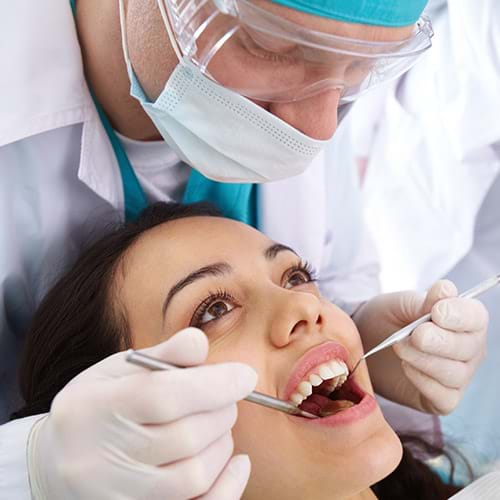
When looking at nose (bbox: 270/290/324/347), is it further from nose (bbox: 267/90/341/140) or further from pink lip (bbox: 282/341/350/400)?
nose (bbox: 267/90/341/140)

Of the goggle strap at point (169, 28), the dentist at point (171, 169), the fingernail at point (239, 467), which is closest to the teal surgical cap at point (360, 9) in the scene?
the dentist at point (171, 169)

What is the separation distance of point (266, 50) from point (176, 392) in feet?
1.94

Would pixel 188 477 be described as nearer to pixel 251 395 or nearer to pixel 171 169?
pixel 251 395

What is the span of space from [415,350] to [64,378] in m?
0.73

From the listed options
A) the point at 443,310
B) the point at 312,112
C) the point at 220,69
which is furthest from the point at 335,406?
the point at 220,69

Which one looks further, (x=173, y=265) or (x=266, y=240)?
(x=266, y=240)

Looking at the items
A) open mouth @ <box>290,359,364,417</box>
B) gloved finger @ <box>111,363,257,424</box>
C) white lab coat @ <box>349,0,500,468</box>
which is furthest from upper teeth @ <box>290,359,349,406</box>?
white lab coat @ <box>349,0,500,468</box>

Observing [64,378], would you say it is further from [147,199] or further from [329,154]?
[329,154]

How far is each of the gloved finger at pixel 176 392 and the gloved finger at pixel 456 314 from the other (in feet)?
1.95

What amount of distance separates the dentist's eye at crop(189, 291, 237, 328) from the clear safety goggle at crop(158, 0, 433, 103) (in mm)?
372

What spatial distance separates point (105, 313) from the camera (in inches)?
60.0

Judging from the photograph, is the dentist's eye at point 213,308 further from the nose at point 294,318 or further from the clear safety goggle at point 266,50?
the clear safety goggle at point 266,50

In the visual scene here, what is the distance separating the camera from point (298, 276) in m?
1.61

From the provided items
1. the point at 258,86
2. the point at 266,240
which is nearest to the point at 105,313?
the point at 266,240
